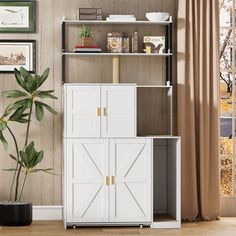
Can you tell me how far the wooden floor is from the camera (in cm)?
574

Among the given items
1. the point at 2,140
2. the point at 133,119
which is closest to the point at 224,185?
the point at 133,119

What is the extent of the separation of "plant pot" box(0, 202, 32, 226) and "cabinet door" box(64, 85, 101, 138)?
772 millimetres

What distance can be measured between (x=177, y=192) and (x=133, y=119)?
30.3 inches

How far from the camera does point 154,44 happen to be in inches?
253

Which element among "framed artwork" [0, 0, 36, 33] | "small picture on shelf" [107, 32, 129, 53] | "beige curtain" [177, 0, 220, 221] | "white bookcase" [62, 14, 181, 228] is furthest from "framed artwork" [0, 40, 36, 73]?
"beige curtain" [177, 0, 220, 221]

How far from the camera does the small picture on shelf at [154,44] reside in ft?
21.1

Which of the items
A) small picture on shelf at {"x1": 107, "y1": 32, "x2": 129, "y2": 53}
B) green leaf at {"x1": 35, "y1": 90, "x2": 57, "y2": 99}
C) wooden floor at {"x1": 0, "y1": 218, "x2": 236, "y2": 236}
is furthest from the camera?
small picture on shelf at {"x1": 107, "y1": 32, "x2": 129, "y2": 53}

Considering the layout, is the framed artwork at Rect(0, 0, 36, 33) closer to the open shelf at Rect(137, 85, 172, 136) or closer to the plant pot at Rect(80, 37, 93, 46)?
the plant pot at Rect(80, 37, 93, 46)

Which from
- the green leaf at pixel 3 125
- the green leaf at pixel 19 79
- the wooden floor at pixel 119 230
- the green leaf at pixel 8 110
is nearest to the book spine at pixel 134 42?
the green leaf at pixel 19 79

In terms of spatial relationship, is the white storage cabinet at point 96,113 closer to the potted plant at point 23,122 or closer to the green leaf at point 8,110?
the potted plant at point 23,122

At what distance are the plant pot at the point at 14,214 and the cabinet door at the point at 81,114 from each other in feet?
2.53

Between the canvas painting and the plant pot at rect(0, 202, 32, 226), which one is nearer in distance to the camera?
the plant pot at rect(0, 202, 32, 226)

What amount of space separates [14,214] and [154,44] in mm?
2070

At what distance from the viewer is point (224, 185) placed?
264 inches
